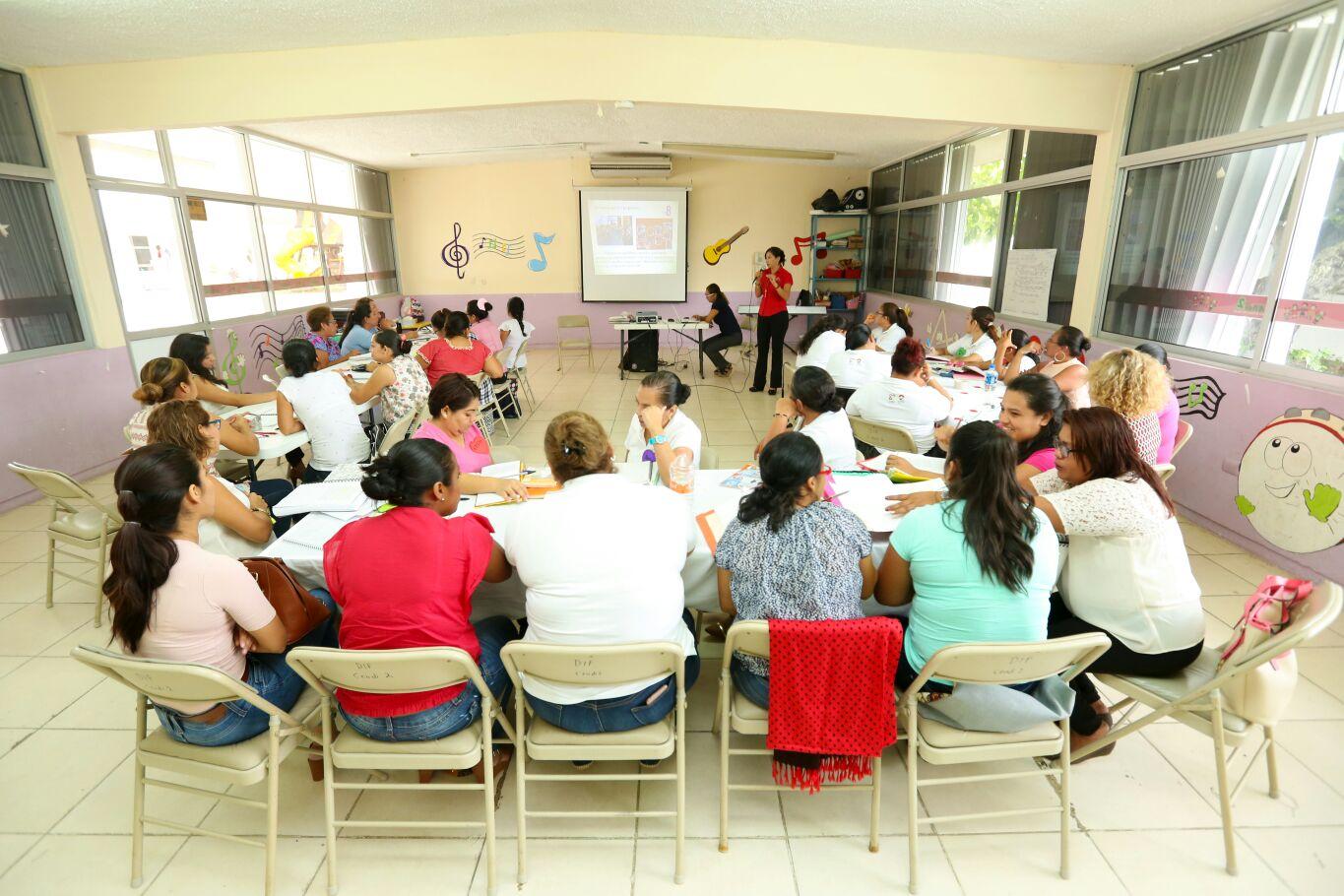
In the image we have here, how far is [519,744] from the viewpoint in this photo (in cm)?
179

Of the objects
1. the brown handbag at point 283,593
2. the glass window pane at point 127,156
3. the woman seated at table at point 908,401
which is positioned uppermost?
the glass window pane at point 127,156

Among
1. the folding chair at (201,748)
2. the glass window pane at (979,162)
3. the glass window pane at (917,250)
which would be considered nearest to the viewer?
the folding chair at (201,748)

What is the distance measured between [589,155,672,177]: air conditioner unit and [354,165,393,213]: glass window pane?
3306mm

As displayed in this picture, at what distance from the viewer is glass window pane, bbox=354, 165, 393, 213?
373 inches

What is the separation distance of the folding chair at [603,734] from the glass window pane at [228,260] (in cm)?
655

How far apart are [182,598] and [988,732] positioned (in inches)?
82.4

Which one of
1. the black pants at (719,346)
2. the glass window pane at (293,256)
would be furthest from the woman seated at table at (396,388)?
the black pants at (719,346)

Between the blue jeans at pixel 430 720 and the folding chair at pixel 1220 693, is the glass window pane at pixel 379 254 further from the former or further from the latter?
the folding chair at pixel 1220 693

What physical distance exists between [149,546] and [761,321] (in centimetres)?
687

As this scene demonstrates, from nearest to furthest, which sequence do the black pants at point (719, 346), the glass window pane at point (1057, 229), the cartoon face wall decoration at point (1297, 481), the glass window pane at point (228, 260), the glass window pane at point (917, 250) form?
the cartoon face wall decoration at point (1297, 481) → the glass window pane at point (1057, 229) → the glass window pane at point (228, 260) → the glass window pane at point (917, 250) → the black pants at point (719, 346)

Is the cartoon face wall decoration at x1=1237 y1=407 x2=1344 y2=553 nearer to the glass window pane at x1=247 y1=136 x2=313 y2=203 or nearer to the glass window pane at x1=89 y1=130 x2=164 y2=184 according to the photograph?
the glass window pane at x1=89 y1=130 x2=164 y2=184

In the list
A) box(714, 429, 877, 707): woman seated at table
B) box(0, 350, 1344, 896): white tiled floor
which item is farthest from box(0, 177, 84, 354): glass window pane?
box(714, 429, 877, 707): woman seated at table

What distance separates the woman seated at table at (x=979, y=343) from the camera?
533 centimetres

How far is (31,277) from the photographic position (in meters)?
4.57
